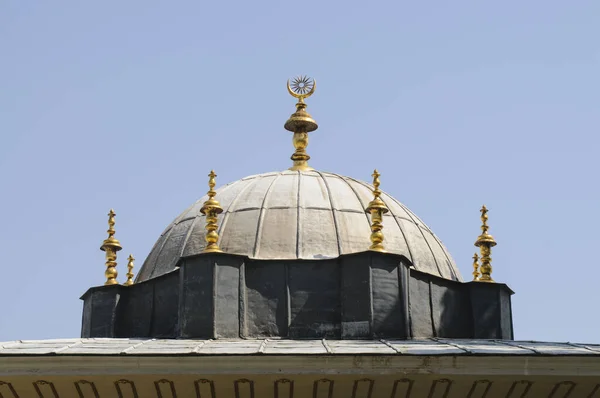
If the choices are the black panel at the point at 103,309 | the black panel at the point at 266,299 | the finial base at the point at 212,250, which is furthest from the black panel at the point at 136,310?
the black panel at the point at 266,299

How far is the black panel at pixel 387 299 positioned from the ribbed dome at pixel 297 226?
211 centimetres

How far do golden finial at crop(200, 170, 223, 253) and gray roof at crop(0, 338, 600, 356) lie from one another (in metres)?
3.87

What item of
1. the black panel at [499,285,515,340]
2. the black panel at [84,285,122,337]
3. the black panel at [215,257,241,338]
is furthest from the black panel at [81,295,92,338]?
the black panel at [499,285,515,340]

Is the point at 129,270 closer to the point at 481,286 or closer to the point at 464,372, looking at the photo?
the point at 481,286

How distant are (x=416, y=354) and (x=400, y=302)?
766 centimetres

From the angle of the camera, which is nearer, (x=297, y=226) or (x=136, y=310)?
(x=297, y=226)

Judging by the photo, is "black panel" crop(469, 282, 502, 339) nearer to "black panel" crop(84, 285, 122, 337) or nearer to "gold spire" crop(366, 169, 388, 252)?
"gold spire" crop(366, 169, 388, 252)

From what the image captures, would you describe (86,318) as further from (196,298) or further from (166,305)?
(196,298)

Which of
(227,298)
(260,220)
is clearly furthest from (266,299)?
(260,220)

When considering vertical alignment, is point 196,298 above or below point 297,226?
below

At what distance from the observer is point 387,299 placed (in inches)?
1437

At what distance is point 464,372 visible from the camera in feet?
94.9

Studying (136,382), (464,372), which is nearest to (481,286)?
(464,372)

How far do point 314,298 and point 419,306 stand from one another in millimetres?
3194
